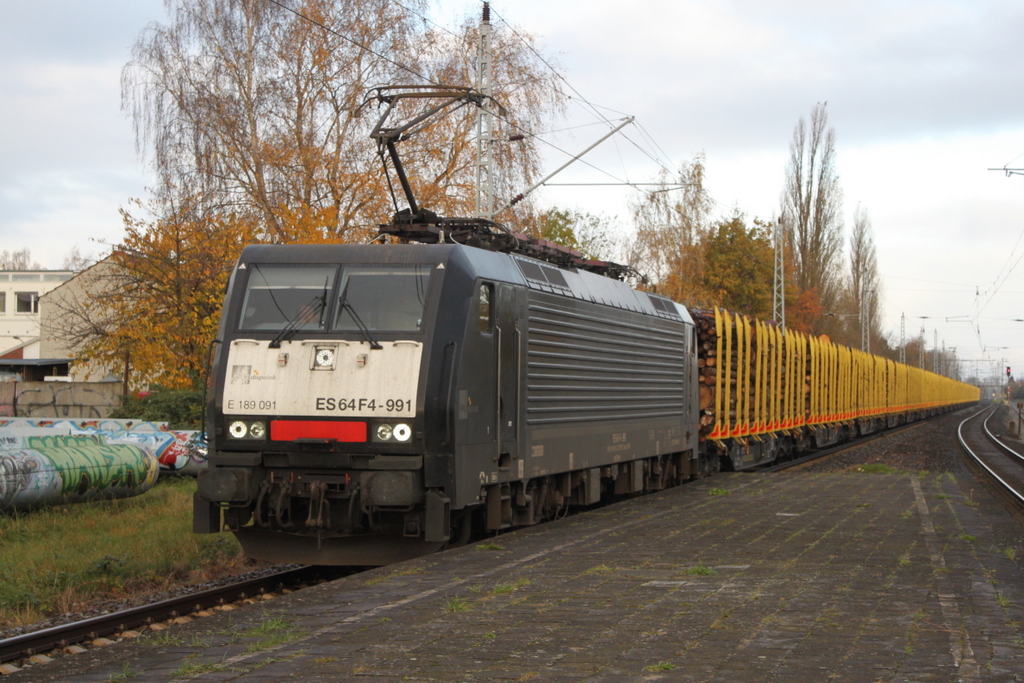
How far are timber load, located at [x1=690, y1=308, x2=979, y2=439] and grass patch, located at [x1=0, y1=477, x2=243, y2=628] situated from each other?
10.6m

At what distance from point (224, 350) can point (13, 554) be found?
129 inches

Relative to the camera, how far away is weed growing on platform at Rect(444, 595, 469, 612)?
6.60m

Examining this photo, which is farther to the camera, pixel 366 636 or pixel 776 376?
pixel 776 376

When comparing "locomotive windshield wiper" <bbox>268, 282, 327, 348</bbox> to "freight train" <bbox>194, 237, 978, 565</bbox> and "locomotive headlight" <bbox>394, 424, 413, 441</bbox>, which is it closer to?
"freight train" <bbox>194, 237, 978, 565</bbox>

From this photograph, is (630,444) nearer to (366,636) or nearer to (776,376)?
(366,636)

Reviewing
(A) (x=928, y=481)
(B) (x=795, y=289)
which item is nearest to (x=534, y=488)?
(A) (x=928, y=481)

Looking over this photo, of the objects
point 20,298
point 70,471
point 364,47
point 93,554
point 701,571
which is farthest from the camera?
point 20,298

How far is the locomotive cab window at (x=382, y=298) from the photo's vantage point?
9.55 meters

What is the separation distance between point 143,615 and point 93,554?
11.7ft

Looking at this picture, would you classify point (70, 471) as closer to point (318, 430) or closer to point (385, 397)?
point (318, 430)

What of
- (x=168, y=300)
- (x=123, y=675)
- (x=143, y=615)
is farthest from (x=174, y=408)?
(x=123, y=675)

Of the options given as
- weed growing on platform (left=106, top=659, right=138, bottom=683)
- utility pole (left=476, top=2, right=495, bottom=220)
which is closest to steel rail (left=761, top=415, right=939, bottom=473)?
utility pole (left=476, top=2, right=495, bottom=220)

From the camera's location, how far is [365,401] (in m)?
9.27

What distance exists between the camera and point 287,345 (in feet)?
31.6
